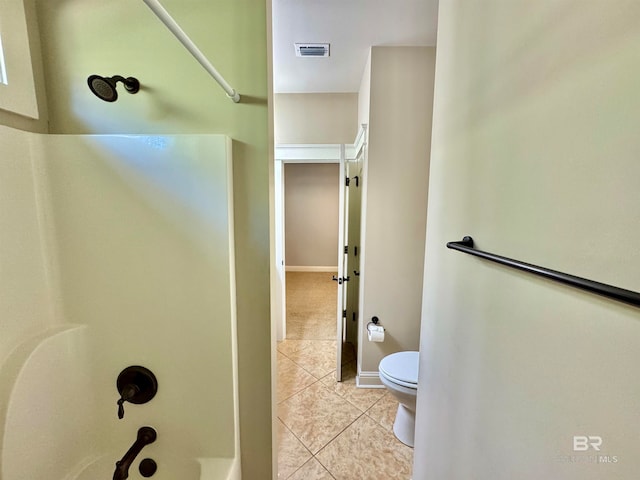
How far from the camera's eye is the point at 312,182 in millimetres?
5395

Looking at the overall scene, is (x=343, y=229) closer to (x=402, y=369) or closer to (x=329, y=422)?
(x=402, y=369)

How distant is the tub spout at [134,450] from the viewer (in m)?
0.88

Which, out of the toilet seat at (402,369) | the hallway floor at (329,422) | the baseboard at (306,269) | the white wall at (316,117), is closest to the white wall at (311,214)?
the baseboard at (306,269)

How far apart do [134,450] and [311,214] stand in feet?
15.8

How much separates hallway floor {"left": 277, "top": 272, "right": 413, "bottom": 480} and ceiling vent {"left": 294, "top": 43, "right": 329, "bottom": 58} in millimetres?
2780

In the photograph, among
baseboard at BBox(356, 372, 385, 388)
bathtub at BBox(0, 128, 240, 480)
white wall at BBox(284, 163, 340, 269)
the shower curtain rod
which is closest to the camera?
the shower curtain rod

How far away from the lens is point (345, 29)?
5.58ft

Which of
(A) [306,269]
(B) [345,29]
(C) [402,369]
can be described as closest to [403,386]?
(C) [402,369]

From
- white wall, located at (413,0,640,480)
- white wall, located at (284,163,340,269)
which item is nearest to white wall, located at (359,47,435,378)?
white wall, located at (413,0,640,480)

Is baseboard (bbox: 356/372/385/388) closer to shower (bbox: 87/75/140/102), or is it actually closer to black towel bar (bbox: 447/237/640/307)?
black towel bar (bbox: 447/237/640/307)

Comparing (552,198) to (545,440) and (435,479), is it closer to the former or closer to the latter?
(545,440)

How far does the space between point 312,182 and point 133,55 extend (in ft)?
14.7

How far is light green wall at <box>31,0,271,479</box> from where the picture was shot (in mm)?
952

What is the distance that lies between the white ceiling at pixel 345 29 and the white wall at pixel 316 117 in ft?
1.13
